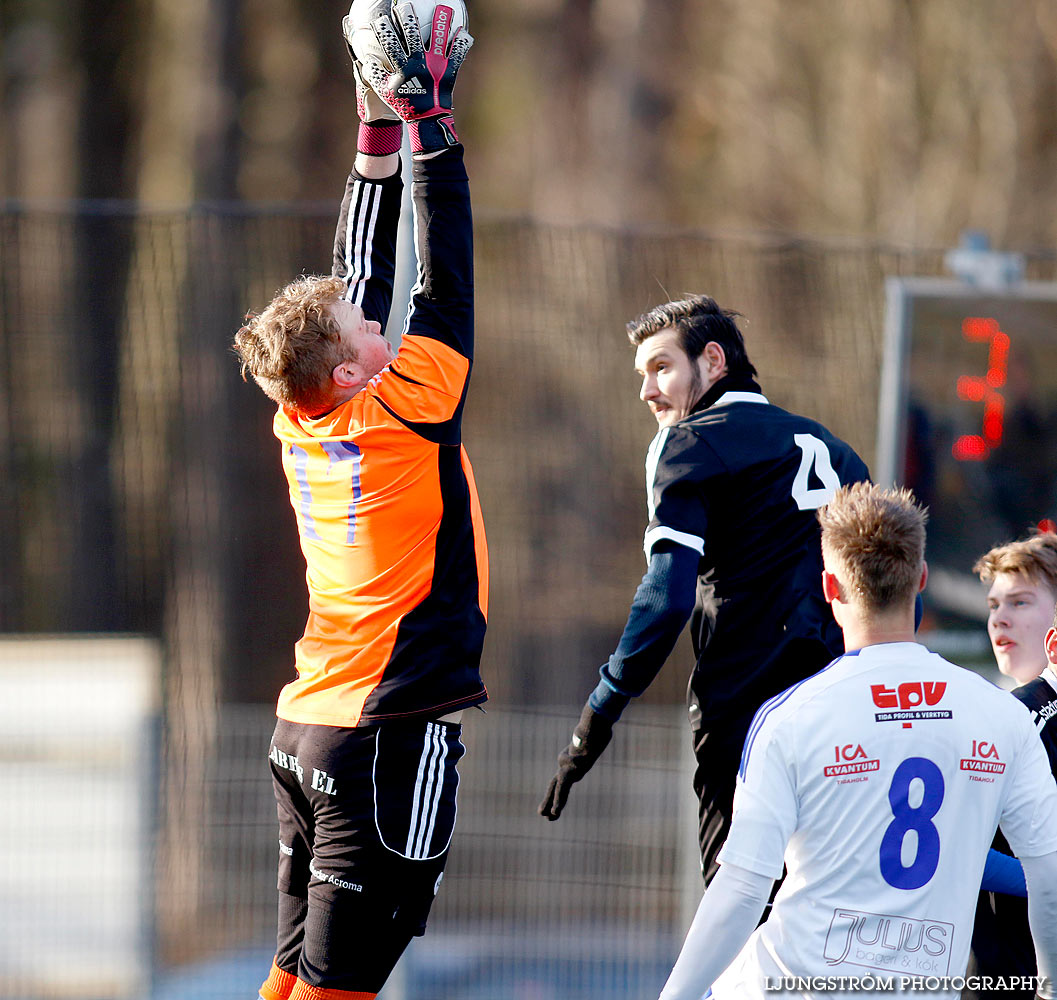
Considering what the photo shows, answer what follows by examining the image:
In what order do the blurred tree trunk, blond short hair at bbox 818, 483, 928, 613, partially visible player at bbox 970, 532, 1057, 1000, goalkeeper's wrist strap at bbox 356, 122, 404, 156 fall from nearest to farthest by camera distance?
1. blond short hair at bbox 818, 483, 928, 613
2. goalkeeper's wrist strap at bbox 356, 122, 404, 156
3. partially visible player at bbox 970, 532, 1057, 1000
4. the blurred tree trunk

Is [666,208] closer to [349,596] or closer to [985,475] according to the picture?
[985,475]

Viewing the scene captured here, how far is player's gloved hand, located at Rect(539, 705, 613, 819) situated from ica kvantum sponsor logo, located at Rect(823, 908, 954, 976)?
Answer: 0.86m

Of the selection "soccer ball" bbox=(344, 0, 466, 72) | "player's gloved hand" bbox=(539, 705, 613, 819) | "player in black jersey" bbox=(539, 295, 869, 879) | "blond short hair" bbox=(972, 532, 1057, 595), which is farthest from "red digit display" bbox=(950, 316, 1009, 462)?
"soccer ball" bbox=(344, 0, 466, 72)

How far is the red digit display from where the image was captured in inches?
231

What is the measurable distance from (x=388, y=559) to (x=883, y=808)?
1163mm

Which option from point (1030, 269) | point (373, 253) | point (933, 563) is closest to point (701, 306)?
point (373, 253)

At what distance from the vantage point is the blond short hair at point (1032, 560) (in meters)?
3.23

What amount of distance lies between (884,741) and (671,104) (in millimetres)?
13976

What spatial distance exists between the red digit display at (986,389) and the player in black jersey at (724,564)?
114 inches

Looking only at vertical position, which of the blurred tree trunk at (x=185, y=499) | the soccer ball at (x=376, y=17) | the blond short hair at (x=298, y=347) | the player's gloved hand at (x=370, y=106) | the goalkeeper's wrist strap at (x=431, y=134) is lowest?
the blurred tree trunk at (x=185, y=499)

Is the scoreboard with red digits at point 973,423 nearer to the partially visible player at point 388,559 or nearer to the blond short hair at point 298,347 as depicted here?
the partially visible player at point 388,559

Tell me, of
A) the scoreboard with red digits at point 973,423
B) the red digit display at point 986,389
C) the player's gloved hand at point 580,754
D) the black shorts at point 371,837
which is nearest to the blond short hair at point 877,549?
the player's gloved hand at point 580,754

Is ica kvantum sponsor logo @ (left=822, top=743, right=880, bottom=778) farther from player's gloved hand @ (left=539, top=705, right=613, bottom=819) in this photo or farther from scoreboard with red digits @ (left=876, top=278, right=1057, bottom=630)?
scoreboard with red digits @ (left=876, top=278, right=1057, bottom=630)

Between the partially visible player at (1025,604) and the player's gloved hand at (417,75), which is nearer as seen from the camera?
the player's gloved hand at (417,75)
